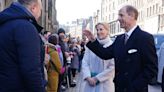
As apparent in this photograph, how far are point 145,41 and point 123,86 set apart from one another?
2.03 feet

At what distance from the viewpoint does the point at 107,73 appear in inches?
275

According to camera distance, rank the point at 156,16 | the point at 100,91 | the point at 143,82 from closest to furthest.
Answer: the point at 143,82 → the point at 100,91 → the point at 156,16

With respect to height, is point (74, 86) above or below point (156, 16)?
below

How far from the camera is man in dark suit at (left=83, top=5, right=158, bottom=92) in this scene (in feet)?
17.7

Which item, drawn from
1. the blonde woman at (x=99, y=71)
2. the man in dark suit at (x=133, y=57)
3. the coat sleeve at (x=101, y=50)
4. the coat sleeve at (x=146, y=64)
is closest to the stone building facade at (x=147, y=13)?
the blonde woman at (x=99, y=71)

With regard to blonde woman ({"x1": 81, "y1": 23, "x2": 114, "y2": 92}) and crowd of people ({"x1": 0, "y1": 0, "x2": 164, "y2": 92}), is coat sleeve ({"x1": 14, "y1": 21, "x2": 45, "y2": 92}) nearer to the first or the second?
crowd of people ({"x1": 0, "y1": 0, "x2": 164, "y2": 92})

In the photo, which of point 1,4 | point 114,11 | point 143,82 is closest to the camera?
point 143,82

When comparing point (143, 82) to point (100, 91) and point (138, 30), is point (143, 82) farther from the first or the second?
point (100, 91)

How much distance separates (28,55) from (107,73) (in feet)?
10.0

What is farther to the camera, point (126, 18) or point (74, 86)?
point (74, 86)

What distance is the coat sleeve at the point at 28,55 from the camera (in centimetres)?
409

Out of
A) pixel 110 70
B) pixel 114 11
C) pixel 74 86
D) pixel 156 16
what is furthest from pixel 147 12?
pixel 110 70

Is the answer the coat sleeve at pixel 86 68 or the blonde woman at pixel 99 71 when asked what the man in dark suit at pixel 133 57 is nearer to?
the blonde woman at pixel 99 71

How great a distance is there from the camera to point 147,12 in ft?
309
